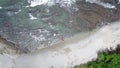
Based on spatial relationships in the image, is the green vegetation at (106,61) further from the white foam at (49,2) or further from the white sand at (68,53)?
the white foam at (49,2)

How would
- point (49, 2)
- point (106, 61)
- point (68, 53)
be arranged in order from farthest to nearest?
point (49, 2) < point (68, 53) < point (106, 61)

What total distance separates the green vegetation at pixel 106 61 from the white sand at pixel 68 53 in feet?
1.42

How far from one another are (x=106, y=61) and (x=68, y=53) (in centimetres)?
250

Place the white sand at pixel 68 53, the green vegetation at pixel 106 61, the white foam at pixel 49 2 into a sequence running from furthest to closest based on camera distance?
the white foam at pixel 49 2 → the white sand at pixel 68 53 → the green vegetation at pixel 106 61

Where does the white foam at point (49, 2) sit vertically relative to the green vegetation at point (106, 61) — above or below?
above

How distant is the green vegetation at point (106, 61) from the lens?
667 inches

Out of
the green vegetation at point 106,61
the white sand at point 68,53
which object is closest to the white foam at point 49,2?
the white sand at point 68,53

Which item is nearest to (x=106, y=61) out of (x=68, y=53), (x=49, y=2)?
(x=68, y=53)

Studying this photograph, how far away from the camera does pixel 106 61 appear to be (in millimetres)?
17141

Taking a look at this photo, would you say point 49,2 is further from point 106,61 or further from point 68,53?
point 106,61

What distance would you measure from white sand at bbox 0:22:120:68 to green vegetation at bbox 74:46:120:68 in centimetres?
43

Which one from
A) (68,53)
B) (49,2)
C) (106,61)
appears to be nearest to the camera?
(106,61)

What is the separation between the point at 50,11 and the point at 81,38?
3.56 m

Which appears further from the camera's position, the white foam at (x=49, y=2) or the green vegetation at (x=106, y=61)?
the white foam at (x=49, y=2)
